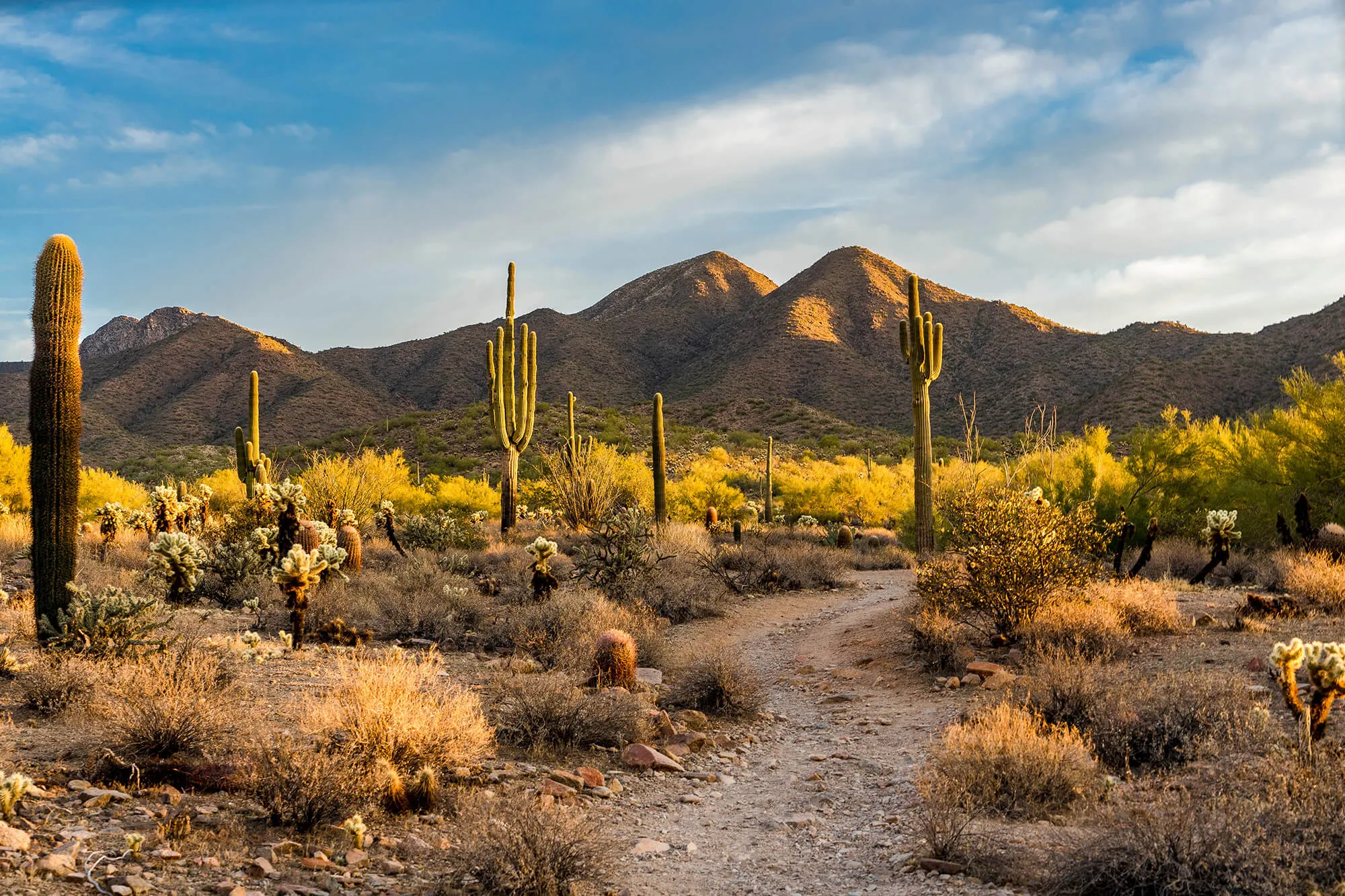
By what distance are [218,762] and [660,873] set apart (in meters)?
2.83

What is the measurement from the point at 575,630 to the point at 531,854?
6.23m

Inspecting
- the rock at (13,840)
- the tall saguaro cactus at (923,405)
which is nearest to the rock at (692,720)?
the rock at (13,840)

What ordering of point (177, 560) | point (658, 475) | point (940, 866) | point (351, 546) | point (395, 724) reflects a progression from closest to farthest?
point (940, 866) < point (395, 724) < point (177, 560) < point (351, 546) < point (658, 475)

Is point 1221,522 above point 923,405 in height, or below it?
below

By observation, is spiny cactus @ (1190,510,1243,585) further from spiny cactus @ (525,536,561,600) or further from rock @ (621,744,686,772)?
rock @ (621,744,686,772)

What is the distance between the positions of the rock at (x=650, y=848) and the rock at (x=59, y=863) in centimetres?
279

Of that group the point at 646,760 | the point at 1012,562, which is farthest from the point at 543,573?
the point at 1012,562

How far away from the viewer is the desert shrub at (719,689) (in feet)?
28.3

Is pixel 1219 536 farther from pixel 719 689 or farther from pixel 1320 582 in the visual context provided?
pixel 719 689

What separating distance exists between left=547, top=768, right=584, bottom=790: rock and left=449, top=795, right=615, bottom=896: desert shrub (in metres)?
1.57

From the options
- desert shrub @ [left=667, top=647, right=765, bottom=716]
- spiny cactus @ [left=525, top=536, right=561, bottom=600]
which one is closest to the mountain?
spiny cactus @ [left=525, top=536, right=561, bottom=600]

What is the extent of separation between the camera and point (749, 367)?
6406 cm

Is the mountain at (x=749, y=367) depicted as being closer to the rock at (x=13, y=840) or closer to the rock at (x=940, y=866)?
the rock at (x=940, y=866)

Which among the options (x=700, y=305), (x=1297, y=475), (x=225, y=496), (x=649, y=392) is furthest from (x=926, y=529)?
(x=700, y=305)
